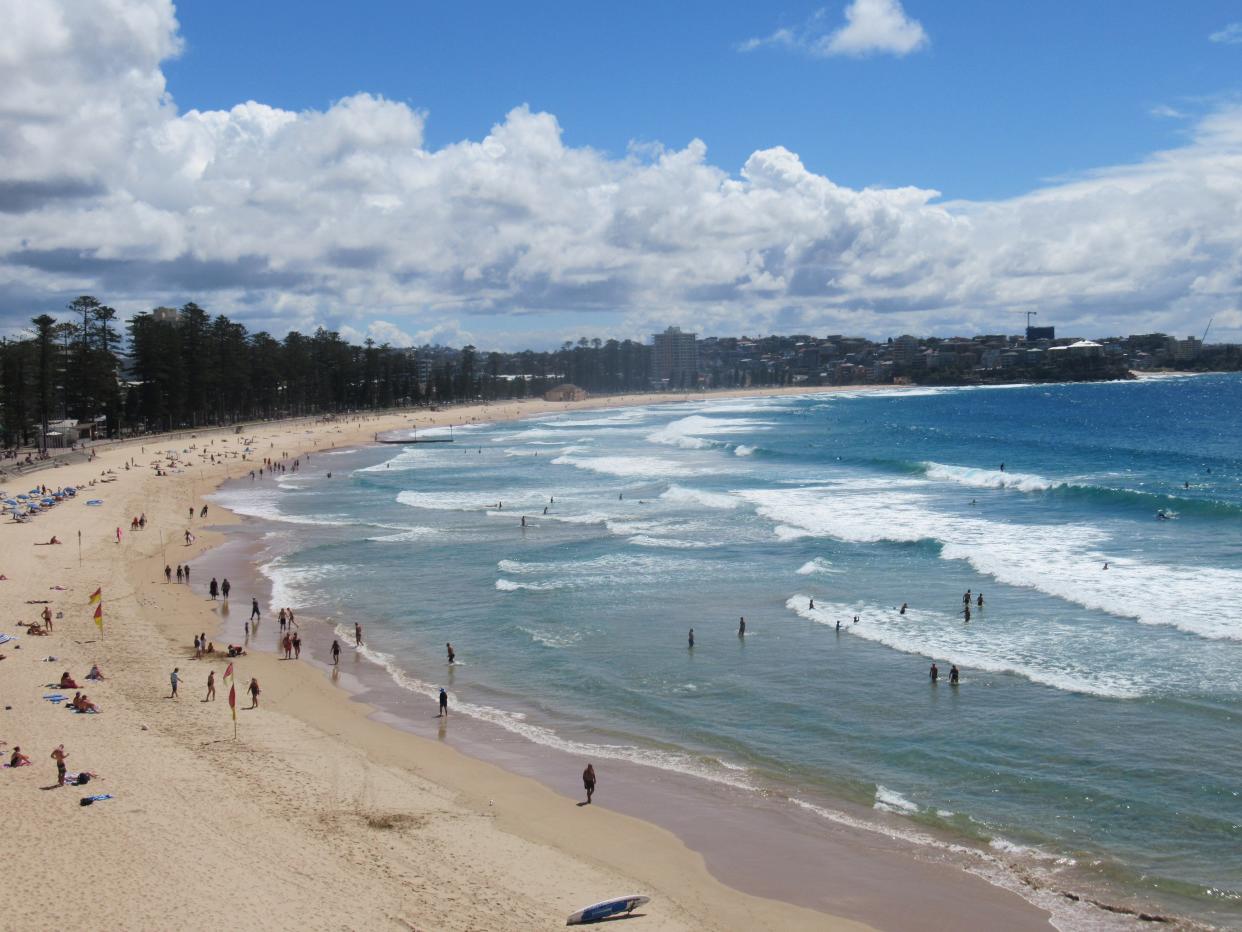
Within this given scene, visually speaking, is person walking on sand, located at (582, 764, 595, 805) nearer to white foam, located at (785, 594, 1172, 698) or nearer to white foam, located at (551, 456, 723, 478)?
white foam, located at (785, 594, 1172, 698)

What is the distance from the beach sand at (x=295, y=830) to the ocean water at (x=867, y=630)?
8.47 feet

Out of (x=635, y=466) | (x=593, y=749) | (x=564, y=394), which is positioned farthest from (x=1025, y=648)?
(x=564, y=394)

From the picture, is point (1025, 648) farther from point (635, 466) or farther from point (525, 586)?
point (635, 466)

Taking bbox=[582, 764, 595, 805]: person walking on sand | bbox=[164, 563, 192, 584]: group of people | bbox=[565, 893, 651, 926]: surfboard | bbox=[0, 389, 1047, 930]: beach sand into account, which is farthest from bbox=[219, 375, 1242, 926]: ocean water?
bbox=[565, 893, 651, 926]: surfboard

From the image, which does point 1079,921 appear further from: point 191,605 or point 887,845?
point 191,605

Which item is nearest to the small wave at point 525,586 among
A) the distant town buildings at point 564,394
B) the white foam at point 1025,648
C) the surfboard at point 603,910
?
the white foam at point 1025,648

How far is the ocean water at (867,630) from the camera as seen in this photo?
18062mm

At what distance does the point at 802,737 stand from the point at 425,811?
7.96 metres

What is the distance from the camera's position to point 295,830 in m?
16.8

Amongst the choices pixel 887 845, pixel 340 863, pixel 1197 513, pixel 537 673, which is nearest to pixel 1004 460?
pixel 1197 513

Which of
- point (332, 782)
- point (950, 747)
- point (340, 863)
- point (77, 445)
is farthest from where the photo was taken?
point (77, 445)

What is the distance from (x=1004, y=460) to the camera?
70062mm

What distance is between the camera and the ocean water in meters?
18.1

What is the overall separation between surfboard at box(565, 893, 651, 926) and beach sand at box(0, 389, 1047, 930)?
0.25 meters
